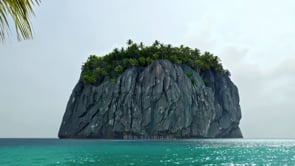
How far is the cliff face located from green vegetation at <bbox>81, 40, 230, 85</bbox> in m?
4.10

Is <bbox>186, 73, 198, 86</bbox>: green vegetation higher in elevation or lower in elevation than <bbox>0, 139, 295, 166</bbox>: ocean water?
higher

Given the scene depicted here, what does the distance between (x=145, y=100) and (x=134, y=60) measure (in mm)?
18856

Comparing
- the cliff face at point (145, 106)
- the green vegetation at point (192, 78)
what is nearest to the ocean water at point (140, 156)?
the cliff face at point (145, 106)

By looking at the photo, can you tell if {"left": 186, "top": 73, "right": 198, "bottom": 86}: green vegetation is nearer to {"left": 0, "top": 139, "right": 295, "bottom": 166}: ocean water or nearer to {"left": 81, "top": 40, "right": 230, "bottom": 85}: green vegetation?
{"left": 81, "top": 40, "right": 230, "bottom": 85}: green vegetation

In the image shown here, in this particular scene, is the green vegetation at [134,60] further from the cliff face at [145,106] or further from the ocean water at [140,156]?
the ocean water at [140,156]

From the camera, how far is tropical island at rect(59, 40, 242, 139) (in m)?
Answer: 130

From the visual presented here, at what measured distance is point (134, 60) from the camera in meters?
141

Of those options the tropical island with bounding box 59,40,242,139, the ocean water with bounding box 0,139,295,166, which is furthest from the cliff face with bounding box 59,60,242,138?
the ocean water with bounding box 0,139,295,166

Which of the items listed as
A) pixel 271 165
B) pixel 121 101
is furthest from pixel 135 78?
pixel 271 165

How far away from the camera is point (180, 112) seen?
131 m

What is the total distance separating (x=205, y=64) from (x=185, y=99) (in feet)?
108

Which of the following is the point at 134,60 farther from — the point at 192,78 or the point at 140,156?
the point at 140,156

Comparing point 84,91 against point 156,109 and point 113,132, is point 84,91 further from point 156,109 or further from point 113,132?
point 156,109

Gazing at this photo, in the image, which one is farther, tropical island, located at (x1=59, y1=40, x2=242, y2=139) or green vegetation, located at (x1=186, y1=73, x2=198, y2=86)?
green vegetation, located at (x1=186, y1=73, x2=198, y2=86)
